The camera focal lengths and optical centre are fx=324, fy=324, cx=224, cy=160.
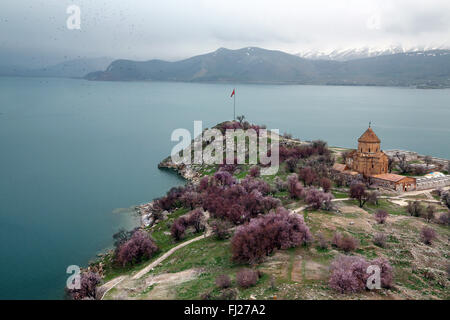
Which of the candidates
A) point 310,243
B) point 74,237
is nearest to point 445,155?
point 310,243

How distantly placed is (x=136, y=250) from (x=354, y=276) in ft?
65.5

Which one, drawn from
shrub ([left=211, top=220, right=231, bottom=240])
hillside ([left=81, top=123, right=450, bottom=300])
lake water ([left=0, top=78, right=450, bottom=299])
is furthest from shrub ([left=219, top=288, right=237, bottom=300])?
lake water ([left=0, top=78, right=450, bottom=299])

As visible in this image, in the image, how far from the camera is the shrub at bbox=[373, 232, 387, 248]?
24.6 meters

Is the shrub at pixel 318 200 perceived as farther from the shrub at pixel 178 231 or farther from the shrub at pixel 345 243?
the shrub at pixel 178 231

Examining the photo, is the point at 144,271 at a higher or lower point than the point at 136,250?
lower

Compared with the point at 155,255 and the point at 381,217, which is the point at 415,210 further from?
the point at 155,255

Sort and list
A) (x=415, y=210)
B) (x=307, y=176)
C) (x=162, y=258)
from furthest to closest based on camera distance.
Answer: (x=307, y=176) → (x=415, y=210) → (x=162, y=258)

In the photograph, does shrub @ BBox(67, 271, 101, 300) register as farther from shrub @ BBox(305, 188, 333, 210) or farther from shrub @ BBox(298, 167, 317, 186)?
shrub @ BBox(298, 167, 317, 186)

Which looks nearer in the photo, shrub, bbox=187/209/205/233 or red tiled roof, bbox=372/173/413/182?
shrub, bbox=187/209/205/233

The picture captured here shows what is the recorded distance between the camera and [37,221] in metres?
41.9

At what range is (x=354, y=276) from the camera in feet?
59.4

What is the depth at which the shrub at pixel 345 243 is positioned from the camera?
77.5 feet

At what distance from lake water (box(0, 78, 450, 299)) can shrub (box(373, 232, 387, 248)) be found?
27040mm

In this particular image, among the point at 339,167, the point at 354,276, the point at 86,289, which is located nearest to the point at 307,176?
the point at 339,167
